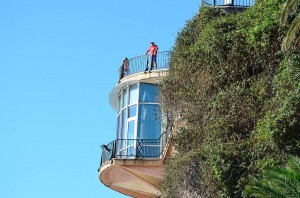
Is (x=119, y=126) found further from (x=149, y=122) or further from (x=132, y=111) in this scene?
(x=149, y=122)

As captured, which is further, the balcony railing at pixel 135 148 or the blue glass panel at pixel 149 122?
the blue glass panel at pixel 149 122

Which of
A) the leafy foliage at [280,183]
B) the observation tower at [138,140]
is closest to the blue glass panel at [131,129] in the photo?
the observation tower at [138,140]

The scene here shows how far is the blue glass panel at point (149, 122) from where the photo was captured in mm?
30969

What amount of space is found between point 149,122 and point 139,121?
385mm

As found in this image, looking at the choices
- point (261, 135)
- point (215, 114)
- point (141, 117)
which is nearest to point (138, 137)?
point (141, 117)

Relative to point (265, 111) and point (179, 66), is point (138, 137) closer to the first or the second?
point (179, 66)

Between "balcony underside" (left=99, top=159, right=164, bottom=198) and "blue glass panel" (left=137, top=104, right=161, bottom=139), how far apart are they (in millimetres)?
1414

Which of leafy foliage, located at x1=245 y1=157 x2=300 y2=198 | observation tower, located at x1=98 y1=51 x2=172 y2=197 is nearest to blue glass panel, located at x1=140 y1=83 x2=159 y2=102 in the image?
observation tower, located at x1=98 y1=51 x2=172 y2=197

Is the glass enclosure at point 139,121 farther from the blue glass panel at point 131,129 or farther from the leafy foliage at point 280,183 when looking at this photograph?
the leafy foliage at point 280,183

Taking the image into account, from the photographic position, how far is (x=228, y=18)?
28188 mm

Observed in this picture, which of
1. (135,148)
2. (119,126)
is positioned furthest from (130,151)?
(119,126)

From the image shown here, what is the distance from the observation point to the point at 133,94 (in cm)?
3191

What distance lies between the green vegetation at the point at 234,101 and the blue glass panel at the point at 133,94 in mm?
2920

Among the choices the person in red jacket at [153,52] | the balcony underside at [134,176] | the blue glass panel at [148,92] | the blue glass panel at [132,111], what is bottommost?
the balcony underside at [134,176]
